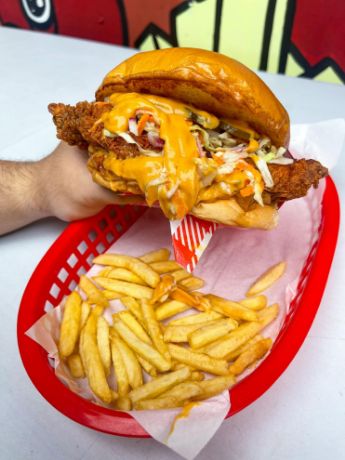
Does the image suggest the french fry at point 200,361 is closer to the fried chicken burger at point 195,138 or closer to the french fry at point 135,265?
the french fry at point 135,265

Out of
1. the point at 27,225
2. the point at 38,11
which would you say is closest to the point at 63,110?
the point at 27,225

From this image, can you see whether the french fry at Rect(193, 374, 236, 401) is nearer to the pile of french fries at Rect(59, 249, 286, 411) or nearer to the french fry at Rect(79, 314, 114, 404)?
the pile of french fries at Rect(59, 249, 286, 411)

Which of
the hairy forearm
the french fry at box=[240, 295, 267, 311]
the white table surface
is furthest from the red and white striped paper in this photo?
the hairy forearm

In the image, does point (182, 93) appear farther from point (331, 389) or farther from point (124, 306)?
point (331, 389)

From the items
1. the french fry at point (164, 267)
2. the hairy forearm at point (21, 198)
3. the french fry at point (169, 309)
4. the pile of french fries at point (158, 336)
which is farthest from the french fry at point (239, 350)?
the hairy forearm at point (21, 198)

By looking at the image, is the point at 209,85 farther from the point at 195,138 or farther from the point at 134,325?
the point at 134,325
